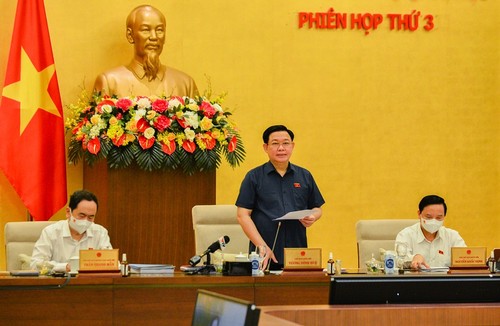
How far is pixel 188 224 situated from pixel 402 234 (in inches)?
70.9

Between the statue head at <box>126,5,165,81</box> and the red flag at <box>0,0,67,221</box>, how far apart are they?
64 cm

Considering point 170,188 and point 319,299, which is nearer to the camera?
point 319,299

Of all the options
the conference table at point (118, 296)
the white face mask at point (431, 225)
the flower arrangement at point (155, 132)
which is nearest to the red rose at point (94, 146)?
the flower arrangement at point (155, 132)

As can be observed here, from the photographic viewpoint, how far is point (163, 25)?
7.12m

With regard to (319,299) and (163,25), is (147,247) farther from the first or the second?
(319,299)

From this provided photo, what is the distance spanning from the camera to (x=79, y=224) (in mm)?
5285

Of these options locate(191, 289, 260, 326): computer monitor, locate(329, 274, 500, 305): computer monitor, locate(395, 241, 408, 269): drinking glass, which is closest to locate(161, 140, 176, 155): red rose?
locate(395, 241, 408, 269): drinking glass

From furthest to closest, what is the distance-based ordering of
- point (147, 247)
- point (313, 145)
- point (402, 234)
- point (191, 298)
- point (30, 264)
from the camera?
point (313, 145) < point (147, 247) < point (402, 234) < point (30, 264) < point (191, 298)

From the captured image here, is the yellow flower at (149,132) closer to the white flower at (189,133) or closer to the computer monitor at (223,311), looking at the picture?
the white flower at (189,133)

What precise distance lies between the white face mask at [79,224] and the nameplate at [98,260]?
0.54m

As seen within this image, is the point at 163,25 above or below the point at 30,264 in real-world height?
above

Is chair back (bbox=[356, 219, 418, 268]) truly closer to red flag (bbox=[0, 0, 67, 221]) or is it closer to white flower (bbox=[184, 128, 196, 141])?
white flower (bbox=[184, 128, 196, 141])

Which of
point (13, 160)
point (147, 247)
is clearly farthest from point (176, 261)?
point (13, 160)

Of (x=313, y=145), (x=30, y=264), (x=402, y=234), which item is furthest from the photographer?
(x=313, y=145)
